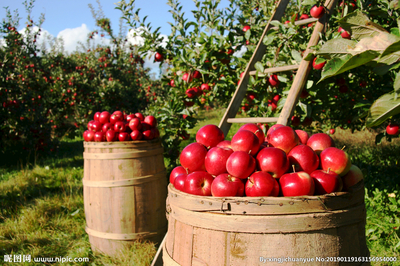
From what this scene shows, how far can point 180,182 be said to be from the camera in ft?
4.12

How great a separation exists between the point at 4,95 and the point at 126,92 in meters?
3.96

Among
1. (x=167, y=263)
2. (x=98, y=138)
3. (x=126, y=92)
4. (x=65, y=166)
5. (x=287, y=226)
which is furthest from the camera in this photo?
(x=126, y=92)

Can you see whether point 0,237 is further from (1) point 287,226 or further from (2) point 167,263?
(1) point 287,226

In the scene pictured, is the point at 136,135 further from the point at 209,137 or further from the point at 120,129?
the point at 209,137

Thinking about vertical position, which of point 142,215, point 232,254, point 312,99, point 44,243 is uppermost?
point 312,99

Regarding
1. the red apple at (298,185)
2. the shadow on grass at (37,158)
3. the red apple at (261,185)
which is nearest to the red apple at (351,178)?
the red apple at (298,185)

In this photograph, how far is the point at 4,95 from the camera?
573 centimetres

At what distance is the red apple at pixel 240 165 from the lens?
1.12 meters

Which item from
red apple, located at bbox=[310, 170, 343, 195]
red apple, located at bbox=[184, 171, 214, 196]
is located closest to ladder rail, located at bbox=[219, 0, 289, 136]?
red apple, located at bbox=[184, 171, 214, 196]

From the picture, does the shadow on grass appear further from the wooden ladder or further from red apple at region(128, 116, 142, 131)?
the wooden ladder

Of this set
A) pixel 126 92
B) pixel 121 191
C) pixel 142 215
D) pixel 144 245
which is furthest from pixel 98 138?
pixel 126 92

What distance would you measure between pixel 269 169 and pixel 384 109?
46 centimetres

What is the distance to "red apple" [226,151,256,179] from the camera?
1.12 metres

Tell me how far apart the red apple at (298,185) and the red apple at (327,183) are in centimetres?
4
